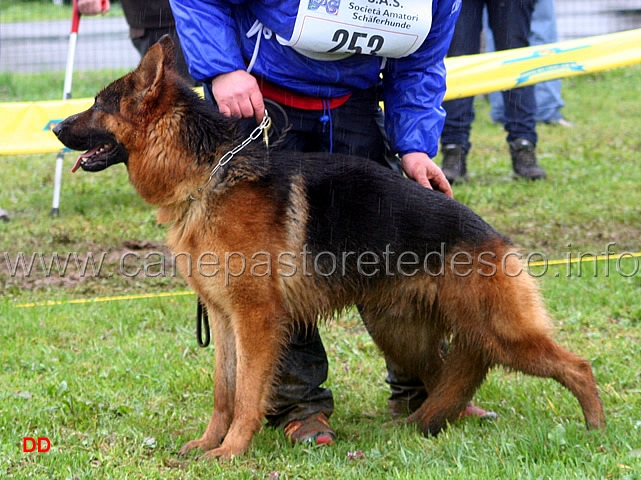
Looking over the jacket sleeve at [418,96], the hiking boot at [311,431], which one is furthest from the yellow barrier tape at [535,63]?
the hiking boot at [311,431]

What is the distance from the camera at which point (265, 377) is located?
11.3 feet

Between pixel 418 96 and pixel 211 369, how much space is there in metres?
1.76

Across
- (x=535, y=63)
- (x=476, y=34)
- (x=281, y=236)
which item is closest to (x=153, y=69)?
(x=281, y=236)

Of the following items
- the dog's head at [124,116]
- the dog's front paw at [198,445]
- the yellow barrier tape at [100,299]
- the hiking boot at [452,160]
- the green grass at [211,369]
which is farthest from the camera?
the hiking boot at [452,160]

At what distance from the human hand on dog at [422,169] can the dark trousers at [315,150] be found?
83mm

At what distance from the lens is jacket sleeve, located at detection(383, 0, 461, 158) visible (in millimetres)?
3809

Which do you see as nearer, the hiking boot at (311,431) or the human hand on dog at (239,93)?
the human hand on dog at (239,93)

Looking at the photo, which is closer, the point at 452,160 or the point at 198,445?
the point at 198,445

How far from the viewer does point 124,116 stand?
339 cm

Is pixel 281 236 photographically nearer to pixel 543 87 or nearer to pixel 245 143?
pixel 245 143

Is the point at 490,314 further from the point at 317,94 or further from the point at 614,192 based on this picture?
the point at 614,192

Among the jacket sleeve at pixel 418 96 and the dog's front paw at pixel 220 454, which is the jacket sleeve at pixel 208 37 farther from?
the dog's front paw at pixel 220 454

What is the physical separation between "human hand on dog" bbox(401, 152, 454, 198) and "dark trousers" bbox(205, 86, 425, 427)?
8cm

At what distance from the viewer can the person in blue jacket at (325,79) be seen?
3.45 meters
